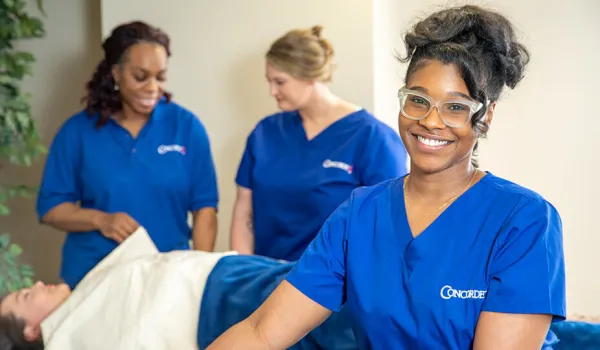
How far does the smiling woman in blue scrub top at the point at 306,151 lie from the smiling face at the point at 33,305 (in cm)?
67

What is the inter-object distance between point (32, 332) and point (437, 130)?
4.69 ft

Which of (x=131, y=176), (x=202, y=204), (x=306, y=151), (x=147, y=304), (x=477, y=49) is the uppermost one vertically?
(x=477, y=49)

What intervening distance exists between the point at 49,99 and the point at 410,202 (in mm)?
2804

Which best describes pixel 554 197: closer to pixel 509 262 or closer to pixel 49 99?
pixel 509 262

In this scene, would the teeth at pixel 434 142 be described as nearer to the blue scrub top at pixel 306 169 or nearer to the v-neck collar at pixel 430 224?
the v-neck collar at pixel 430 224

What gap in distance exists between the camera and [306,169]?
97.6 inches

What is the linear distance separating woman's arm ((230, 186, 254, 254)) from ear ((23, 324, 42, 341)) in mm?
698

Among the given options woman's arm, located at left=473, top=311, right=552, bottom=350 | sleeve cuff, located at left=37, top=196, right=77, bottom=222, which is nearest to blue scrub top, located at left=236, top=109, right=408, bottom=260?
sleeve cuff, located at left=37, top=196, right=77, bottom=222

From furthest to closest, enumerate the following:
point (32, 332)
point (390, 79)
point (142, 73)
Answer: point (390, 79) < point (142, 73) < point (32, 332)

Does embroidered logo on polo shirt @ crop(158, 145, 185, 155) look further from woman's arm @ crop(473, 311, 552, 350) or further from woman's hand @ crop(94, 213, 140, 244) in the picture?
woman's arm @ crop(473, 311, 552, 350)

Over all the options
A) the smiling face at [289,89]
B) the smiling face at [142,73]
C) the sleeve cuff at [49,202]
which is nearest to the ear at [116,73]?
the smiling face at [142,73]

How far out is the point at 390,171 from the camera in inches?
93.2

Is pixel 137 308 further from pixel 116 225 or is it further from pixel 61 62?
pixel 61 62

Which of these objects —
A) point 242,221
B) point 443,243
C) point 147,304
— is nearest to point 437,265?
point 443,243
